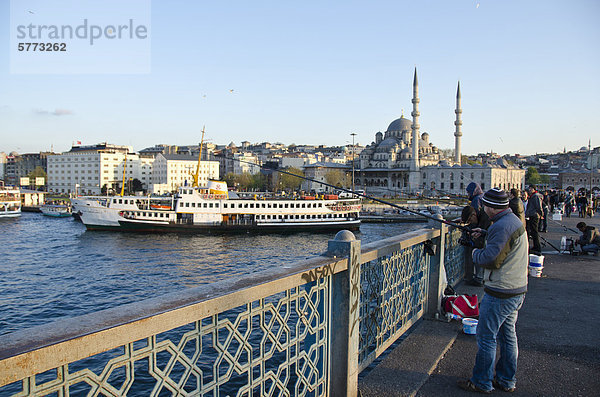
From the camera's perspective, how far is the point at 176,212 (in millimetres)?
35156

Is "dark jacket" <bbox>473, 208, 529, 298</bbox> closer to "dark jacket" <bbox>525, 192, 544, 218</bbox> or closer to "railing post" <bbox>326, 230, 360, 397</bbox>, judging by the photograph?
"railing post" <bbox>326, 230, 360, 397</bbox>

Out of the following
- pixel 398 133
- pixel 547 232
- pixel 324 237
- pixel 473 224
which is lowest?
pixel 324 237

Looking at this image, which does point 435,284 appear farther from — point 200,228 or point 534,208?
point 200,228

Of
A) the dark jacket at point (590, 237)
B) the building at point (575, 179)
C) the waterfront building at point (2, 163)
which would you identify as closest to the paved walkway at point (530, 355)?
the dark jacket at point (590, 237)

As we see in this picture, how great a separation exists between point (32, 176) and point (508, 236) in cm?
11282

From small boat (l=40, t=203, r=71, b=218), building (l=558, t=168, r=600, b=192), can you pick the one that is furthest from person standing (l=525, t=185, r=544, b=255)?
building (l=558, t=168, r=600, b=192)

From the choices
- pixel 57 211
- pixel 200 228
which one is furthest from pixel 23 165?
pixel 200 228

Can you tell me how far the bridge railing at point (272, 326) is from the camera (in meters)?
1.29

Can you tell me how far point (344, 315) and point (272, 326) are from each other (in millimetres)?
658

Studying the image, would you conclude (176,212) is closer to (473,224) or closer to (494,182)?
(473,224)

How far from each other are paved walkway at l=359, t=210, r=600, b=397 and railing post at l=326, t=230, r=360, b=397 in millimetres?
349

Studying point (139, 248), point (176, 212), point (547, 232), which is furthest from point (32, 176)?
point (547, 232)

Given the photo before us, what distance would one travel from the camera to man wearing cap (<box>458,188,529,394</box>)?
9.73ft

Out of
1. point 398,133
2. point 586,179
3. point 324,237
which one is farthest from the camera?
point 398,133
